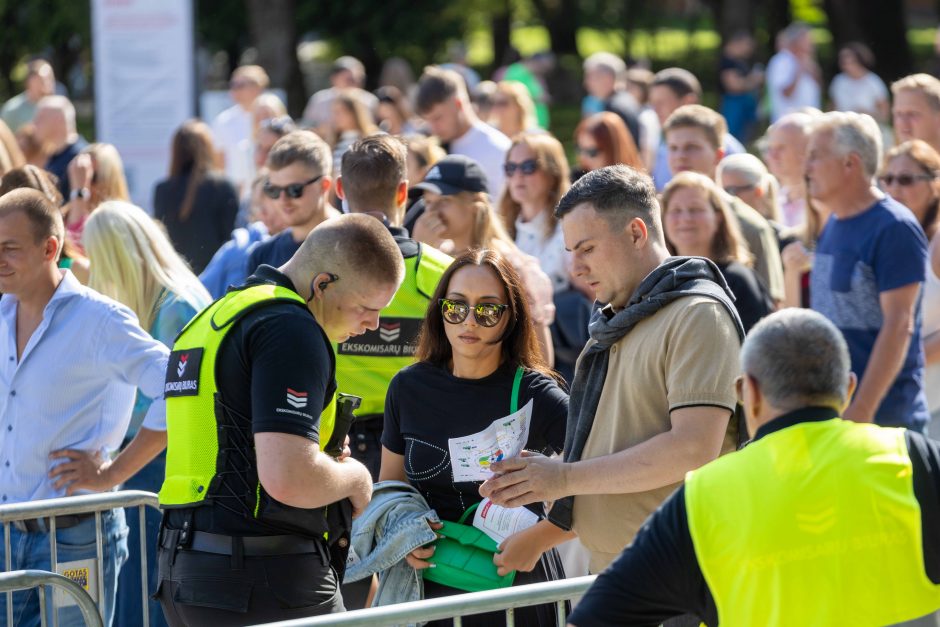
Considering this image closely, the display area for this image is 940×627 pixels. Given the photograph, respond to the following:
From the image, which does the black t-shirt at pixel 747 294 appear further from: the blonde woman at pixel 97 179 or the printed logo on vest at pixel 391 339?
the blonde woman at pixel 97 179

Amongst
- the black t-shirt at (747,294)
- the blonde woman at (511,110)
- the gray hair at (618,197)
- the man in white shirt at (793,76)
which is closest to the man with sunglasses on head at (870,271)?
the black t-shirt at (747,294)

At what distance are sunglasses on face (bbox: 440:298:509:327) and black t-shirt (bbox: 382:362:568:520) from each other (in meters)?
0.17

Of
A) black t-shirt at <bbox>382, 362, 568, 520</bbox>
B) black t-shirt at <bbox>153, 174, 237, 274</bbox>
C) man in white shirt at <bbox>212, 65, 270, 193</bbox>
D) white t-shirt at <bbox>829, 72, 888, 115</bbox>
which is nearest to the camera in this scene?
black t-shirt at <bbox>382, 362, 568, 520</bbox>

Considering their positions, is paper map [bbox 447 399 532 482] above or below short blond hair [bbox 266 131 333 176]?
below

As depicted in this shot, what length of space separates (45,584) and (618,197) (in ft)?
7.03

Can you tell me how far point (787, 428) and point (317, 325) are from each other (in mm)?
1475

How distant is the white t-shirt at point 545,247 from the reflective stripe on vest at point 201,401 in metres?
3.59

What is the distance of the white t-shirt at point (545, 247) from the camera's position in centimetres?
733

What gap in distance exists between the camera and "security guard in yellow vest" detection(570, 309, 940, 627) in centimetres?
266

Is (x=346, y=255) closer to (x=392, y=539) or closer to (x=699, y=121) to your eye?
(x=392, y=539)

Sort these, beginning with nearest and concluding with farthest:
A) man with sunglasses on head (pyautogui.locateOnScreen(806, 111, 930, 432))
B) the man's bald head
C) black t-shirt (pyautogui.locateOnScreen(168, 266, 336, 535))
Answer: black t-shirt (pyautogui.locateOnScreen(168, 266, 336, 535))
the man's bald head
man with sunglasses on head (pyautogui.locateOnScreen(806, 111, 930, 432))

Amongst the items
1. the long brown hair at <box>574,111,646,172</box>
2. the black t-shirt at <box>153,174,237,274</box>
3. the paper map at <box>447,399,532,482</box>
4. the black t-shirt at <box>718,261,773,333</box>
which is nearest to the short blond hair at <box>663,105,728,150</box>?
the long brown hair at <box>574,111,646,172</box>

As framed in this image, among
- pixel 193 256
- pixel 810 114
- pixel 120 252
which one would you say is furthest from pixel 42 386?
pixel 810 114

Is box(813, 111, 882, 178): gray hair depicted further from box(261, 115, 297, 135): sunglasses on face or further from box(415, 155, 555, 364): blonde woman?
box(261, 115, 297, 135): sunglasses on face
